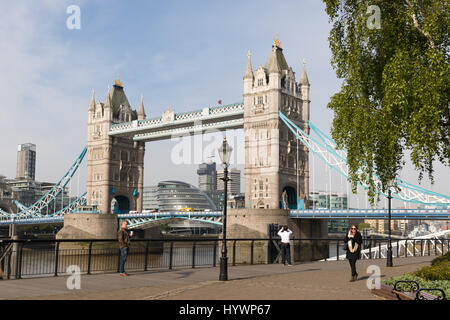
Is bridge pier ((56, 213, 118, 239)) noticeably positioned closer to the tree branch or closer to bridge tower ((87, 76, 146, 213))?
bridge tower ((87, 76, 146, 213))

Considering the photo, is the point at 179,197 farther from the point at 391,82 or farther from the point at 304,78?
the point at 391,82

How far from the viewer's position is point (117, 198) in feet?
283

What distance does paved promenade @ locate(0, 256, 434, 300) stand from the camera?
12031 mm

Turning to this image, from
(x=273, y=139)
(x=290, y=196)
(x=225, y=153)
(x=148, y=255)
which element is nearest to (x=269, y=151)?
(x=273, y=139)

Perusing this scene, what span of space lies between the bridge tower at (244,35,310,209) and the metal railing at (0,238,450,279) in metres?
8.64

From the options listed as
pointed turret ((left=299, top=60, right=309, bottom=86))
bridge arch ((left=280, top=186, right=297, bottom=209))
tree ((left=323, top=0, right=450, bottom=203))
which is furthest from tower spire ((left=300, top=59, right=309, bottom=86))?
tree ((left=323, top=0, right=450, bottom=203))

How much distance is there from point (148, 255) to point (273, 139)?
67.3ft

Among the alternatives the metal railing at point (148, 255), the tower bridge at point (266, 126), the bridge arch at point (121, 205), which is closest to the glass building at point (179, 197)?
the bridge arch at point (121, 205)

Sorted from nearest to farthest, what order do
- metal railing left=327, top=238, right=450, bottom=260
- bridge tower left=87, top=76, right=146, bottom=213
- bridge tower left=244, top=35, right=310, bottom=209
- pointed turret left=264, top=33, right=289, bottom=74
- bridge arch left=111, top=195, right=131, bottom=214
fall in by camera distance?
metal railing left=327, top=238, right=450, bottom=260 → bridge tower left=244, top=35, right=310, bottom=209 → pointed turret left=264, top=33, right=289, bottom=74 → bridge tower left=87, top=76, right=146, bottom=213 → bridge arch left=111, top=195, right=131, bottom=214

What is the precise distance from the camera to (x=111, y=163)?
8425 centimetres

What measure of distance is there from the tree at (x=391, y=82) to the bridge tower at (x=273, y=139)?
44.6 meters

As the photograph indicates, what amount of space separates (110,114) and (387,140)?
74097 millimetres

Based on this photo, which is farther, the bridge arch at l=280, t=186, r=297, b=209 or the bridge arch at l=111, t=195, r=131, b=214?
the bridge arch at l=111, t=195, r=131, b=214

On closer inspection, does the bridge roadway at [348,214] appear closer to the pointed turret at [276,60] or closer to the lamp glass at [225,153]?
the pointed turret at [276,60]
